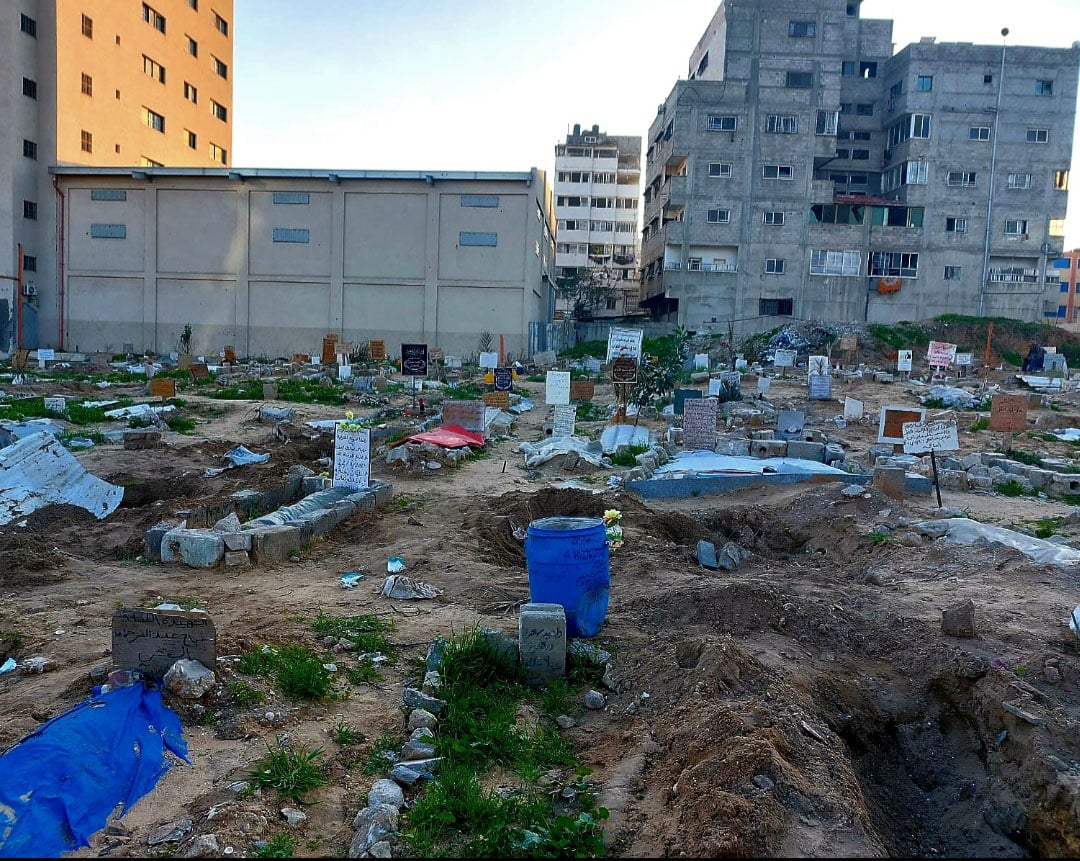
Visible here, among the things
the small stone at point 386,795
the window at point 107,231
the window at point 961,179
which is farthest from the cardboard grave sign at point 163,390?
the window at point 961,179

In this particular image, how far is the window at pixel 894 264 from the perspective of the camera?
162 feet

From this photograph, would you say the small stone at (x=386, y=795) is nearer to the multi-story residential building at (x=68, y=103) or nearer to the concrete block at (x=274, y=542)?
the concrete block at (x=274, y=542)

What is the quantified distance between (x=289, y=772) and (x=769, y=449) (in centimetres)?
1189

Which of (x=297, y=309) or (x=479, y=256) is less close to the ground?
(x=479, y=256)

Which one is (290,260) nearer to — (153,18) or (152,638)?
(153,18)

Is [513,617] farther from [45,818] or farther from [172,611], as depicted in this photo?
[45,818]

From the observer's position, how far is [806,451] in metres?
14.5

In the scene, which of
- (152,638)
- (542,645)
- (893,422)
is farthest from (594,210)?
(152,638)

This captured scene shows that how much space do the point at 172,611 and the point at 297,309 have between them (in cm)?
3910

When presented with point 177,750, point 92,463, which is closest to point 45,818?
point 177,750

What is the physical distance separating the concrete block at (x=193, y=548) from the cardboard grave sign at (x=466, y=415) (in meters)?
8.40

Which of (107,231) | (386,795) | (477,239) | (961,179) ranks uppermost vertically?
(961,179)

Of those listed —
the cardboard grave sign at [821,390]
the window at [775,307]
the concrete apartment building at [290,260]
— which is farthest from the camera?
the window at [775,307]

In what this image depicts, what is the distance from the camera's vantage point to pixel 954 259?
49.4 m
